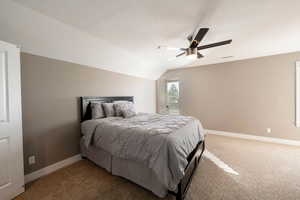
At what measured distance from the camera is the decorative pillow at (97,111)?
2.68m

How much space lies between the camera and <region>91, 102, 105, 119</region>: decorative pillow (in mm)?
2683

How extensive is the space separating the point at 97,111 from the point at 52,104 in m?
0.81

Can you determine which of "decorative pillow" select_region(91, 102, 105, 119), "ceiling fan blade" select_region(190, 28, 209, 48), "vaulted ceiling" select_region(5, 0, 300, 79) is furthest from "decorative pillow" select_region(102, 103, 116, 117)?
"ceiling fan blade" select_region(190, 28, 209, 48)

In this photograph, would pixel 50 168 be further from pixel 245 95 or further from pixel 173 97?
pixel 245 95

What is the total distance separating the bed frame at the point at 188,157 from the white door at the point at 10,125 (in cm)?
113

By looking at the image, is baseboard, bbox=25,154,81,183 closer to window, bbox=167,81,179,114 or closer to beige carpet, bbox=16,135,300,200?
beige carpet, bbox=16,135,300,200

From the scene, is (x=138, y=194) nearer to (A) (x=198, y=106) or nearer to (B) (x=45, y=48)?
(B) (x=45, y=48)

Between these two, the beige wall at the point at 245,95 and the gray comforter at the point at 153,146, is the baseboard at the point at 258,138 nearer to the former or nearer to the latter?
the beige wall at the point at 245,95

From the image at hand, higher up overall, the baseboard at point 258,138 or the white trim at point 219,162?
the baseboard at point 258,138

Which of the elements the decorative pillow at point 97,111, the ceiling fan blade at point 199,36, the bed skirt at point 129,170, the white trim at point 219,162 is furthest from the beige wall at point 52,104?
the white trim at point 219,162

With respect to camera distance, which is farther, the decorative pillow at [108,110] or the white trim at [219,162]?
the decorative pillow at [108,110]

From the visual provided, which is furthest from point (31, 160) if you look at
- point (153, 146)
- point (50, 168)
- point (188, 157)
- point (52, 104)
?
point (188, 157)

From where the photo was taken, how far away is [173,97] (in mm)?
5477

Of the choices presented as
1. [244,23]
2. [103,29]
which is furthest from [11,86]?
[244,23]
